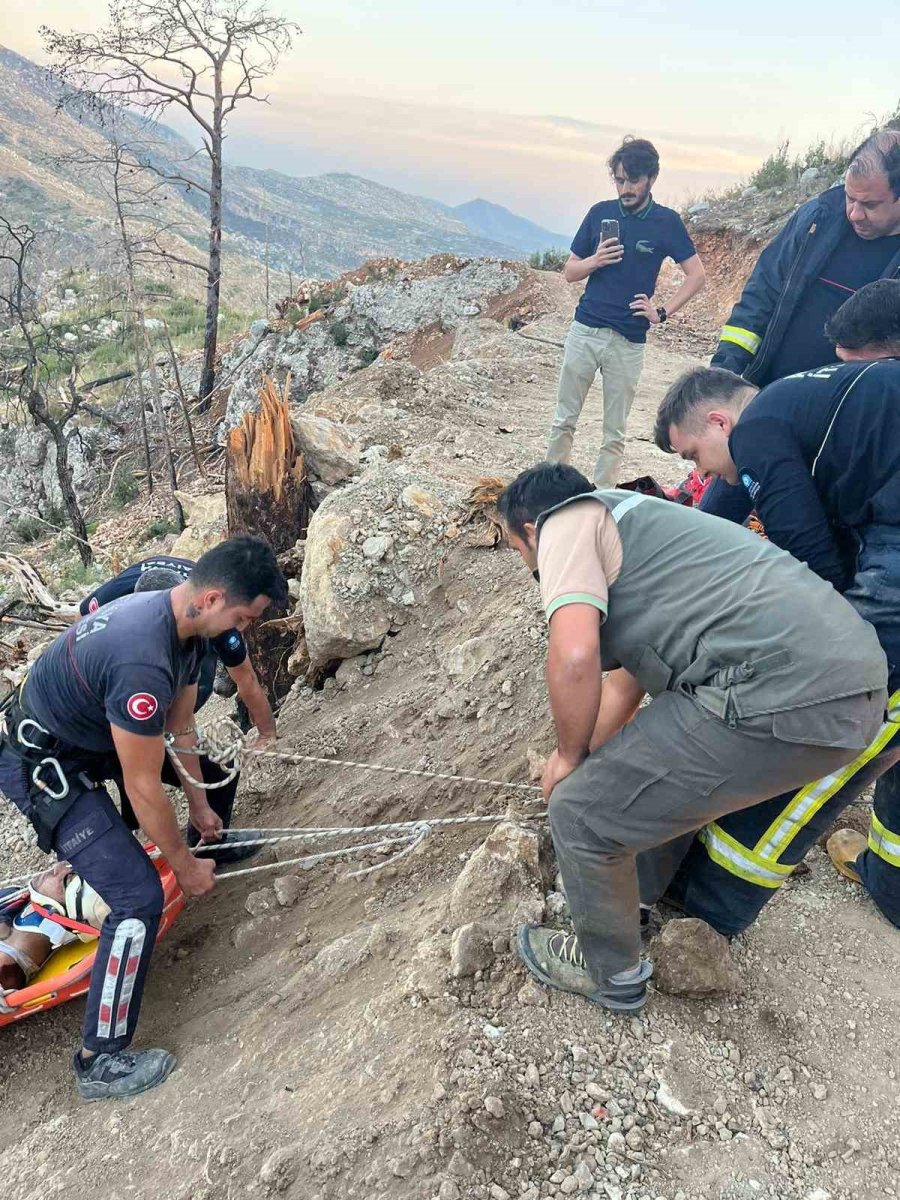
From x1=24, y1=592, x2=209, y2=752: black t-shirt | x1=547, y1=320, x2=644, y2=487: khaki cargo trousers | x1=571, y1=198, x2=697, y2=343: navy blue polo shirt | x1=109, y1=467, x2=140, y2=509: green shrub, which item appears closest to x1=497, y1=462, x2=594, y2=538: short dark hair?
x1=24, y1=592, x2=209, y2=752: black t-shirt

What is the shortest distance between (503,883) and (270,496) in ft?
12.1

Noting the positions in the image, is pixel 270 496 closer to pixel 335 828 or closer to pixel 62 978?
pixel 335 828

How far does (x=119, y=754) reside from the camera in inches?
101

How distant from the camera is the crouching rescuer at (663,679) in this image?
70.3 inches

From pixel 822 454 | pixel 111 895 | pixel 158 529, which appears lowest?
pixel 158 529

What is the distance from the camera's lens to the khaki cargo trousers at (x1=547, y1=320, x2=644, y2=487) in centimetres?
468

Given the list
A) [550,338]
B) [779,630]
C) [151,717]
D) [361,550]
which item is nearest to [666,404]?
[779,630]

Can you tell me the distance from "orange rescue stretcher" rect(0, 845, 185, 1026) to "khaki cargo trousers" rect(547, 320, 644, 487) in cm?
340

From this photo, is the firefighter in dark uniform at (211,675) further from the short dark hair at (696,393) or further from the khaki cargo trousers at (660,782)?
the short dark hair at (696,393)

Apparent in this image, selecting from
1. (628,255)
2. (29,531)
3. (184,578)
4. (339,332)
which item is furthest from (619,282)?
(29,531)

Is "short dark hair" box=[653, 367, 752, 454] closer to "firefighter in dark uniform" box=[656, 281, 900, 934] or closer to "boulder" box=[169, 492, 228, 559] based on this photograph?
"firefighter in dark uniform" box=[656, 281, 900, 934]

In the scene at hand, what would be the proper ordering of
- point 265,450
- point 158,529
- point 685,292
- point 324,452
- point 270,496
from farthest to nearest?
point 158,529
point 324,452
point 270,496
point 265,450
point 685,292

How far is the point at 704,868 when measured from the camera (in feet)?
7.48

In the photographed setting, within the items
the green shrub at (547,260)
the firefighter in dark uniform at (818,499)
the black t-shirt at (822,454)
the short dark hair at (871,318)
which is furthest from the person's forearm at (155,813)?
the green shrub at (547,260)
